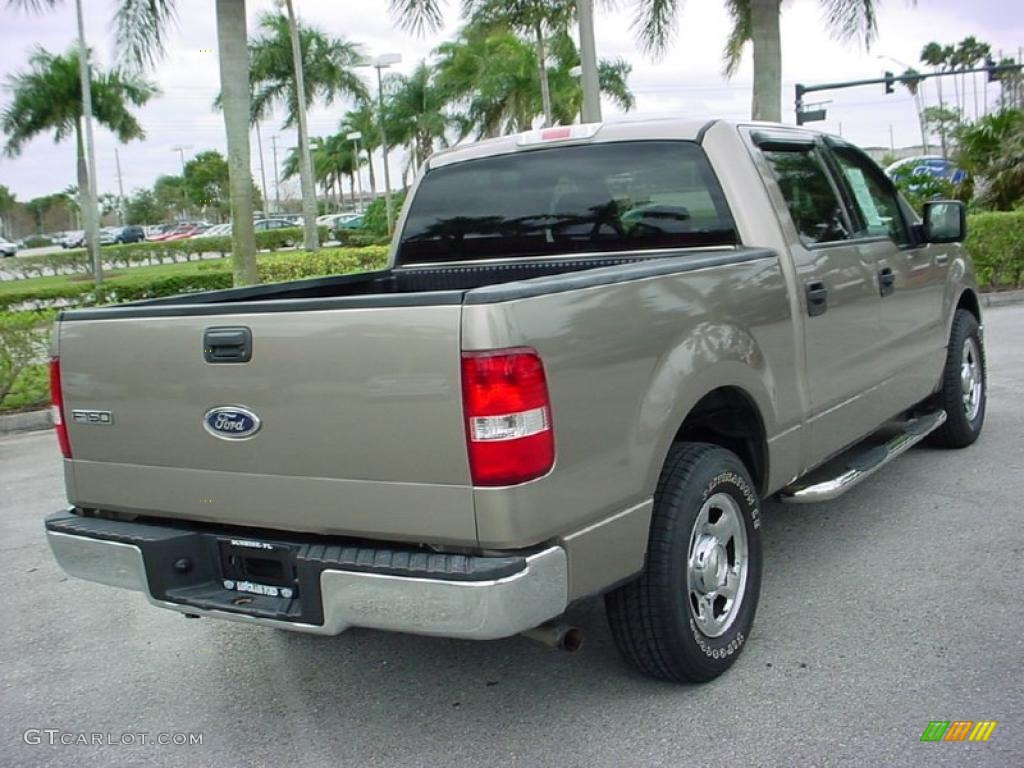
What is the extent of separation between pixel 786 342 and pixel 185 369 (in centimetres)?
224

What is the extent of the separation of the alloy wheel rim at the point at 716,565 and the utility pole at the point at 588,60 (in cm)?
1011

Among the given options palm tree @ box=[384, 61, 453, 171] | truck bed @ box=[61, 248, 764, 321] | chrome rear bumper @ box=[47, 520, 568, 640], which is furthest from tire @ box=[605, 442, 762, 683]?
palm tree @ box=[384, 61, 453, 171]

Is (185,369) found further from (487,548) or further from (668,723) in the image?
(668,723)

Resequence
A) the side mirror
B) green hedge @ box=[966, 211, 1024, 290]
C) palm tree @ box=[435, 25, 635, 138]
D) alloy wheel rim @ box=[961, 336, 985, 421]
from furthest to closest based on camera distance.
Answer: palm tree @ box=[435, 25, 635, 138], green hedge @ box=[966, 211, 1024, 290], alloy wheel rim @ box=[961, 336, 985, 421], the side mirror

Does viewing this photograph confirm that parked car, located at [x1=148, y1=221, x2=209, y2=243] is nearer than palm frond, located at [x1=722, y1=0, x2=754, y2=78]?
No

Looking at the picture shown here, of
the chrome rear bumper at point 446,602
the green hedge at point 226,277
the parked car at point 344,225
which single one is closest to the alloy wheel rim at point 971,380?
the chrome rear bumper at point 446,602

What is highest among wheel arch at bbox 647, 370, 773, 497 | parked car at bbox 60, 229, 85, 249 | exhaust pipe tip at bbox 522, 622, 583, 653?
parked car at bbox 60, 229, 85, 249

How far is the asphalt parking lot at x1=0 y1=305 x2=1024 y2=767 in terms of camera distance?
3248 millimetres

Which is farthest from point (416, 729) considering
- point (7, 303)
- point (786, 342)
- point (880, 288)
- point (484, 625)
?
point (7, 303)

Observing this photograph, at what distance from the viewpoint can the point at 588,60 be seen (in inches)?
528

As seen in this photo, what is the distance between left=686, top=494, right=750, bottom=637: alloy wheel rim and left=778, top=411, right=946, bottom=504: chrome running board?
66cm

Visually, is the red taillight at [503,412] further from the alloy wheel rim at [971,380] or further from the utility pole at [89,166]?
the utility pole at [89,166]

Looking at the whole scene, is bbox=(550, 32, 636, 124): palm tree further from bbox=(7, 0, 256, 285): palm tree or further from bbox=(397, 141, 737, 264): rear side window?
bbox=(397, 141, 737, 264): rear side window

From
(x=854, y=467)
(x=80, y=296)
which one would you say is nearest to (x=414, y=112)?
(x=80, y=296)
